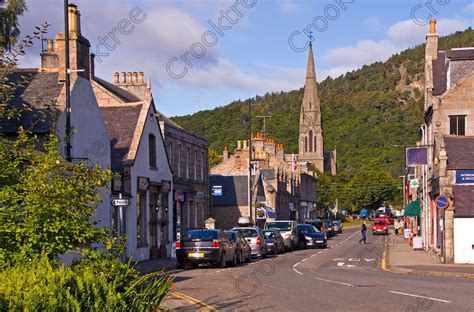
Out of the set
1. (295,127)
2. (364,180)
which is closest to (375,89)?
(295,127)

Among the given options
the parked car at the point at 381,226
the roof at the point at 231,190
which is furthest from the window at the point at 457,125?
the parked car at the point at 381,226

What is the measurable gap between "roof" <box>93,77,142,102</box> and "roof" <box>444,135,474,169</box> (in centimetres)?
1687

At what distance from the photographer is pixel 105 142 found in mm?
30750

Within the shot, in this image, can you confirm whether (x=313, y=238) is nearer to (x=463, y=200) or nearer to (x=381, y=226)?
(x=463, y=200)

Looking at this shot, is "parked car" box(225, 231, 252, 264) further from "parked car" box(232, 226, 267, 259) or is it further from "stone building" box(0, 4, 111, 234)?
"stone building" box(0, 4, 111, 234)

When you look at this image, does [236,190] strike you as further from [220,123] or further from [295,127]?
[295,127]

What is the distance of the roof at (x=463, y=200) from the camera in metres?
30.6

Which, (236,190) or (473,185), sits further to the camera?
(236,190)

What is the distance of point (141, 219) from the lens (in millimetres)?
34906

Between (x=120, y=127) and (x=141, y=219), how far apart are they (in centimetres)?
446

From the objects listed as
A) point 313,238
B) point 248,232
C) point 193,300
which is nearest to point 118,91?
point 248,232

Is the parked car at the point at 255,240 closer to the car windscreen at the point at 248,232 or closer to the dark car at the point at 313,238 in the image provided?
the car windscreen at the point at 248,232

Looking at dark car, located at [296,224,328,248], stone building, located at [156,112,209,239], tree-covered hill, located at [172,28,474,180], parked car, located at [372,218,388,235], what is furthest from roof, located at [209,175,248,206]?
tree-covered hill, located at [172,28,474,180]

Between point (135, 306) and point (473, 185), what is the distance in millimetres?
24571
